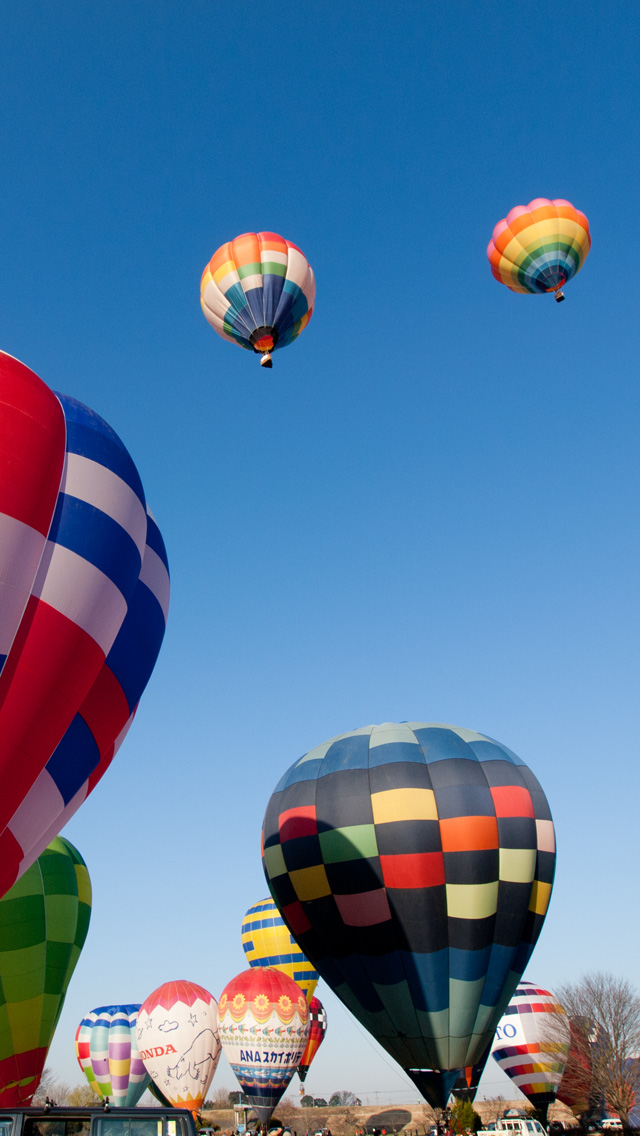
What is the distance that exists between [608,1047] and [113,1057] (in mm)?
15461

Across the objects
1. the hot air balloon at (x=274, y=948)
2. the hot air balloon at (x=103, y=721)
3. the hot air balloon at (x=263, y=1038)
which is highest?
the hot air balloon at (x=103, y=721)

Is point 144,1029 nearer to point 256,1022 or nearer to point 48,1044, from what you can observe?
point 256,1022

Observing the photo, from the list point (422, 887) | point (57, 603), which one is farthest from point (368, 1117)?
point (57, 603)

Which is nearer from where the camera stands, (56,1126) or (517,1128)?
(56,1126)

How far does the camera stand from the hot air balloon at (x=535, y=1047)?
27.3m

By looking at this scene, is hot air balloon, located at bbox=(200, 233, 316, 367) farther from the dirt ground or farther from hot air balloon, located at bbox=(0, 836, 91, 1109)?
the dirt ground

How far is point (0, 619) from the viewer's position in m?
8.14

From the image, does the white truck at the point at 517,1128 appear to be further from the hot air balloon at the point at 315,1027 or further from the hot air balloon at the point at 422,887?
the hot air balloon at the point at 315,1027

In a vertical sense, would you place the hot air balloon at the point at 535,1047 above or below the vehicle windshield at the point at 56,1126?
below

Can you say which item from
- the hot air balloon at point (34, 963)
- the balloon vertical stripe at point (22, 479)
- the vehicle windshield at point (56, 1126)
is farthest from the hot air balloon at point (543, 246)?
the vehicle windshield at point (56, 1126)

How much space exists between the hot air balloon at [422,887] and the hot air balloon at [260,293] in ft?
27.8

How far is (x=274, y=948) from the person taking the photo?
31.2 metres

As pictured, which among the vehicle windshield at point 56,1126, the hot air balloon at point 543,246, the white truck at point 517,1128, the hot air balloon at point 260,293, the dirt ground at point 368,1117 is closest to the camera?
the vehicle windshield at point 56,1126

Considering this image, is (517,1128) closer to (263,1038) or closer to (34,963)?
(263,1038)
